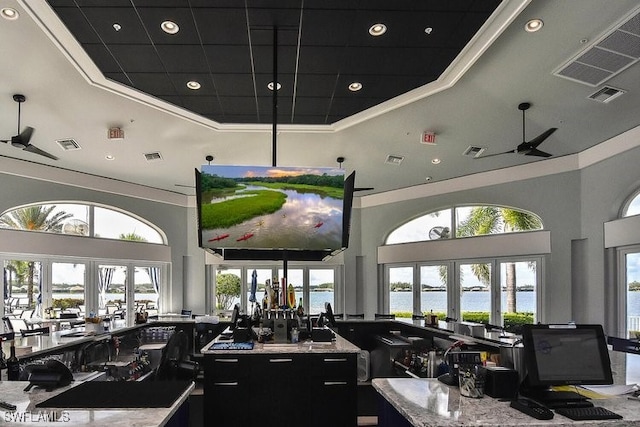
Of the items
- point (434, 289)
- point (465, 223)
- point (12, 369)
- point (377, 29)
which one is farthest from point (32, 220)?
point (465, 223)

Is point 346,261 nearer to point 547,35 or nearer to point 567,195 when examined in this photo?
point 567,195

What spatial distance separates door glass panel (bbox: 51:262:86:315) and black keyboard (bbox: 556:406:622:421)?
8.71 metres

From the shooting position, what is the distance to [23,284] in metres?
8.12

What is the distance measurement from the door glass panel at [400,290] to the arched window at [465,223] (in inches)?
27.4

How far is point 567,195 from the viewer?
7973 mm

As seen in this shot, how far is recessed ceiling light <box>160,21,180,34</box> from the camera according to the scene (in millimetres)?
4320

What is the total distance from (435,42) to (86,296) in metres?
7.86

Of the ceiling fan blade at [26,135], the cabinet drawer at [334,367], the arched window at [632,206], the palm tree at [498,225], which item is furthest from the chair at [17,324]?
the arched window at [632,206]

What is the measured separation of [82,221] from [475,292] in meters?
7.84

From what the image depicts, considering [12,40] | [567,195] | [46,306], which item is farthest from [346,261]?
[12,40]

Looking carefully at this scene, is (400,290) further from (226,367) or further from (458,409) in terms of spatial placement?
(458,409)

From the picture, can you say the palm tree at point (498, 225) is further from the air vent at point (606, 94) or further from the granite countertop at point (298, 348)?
the granite countertop at point (298, 348)

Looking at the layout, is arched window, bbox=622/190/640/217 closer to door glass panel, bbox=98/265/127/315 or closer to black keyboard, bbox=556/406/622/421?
black keyboard, bbox=556/406/622/421

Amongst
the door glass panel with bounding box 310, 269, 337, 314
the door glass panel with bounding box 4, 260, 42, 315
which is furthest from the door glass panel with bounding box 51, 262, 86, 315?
the door glass panel with bounding box 310, 269, 337, 314
